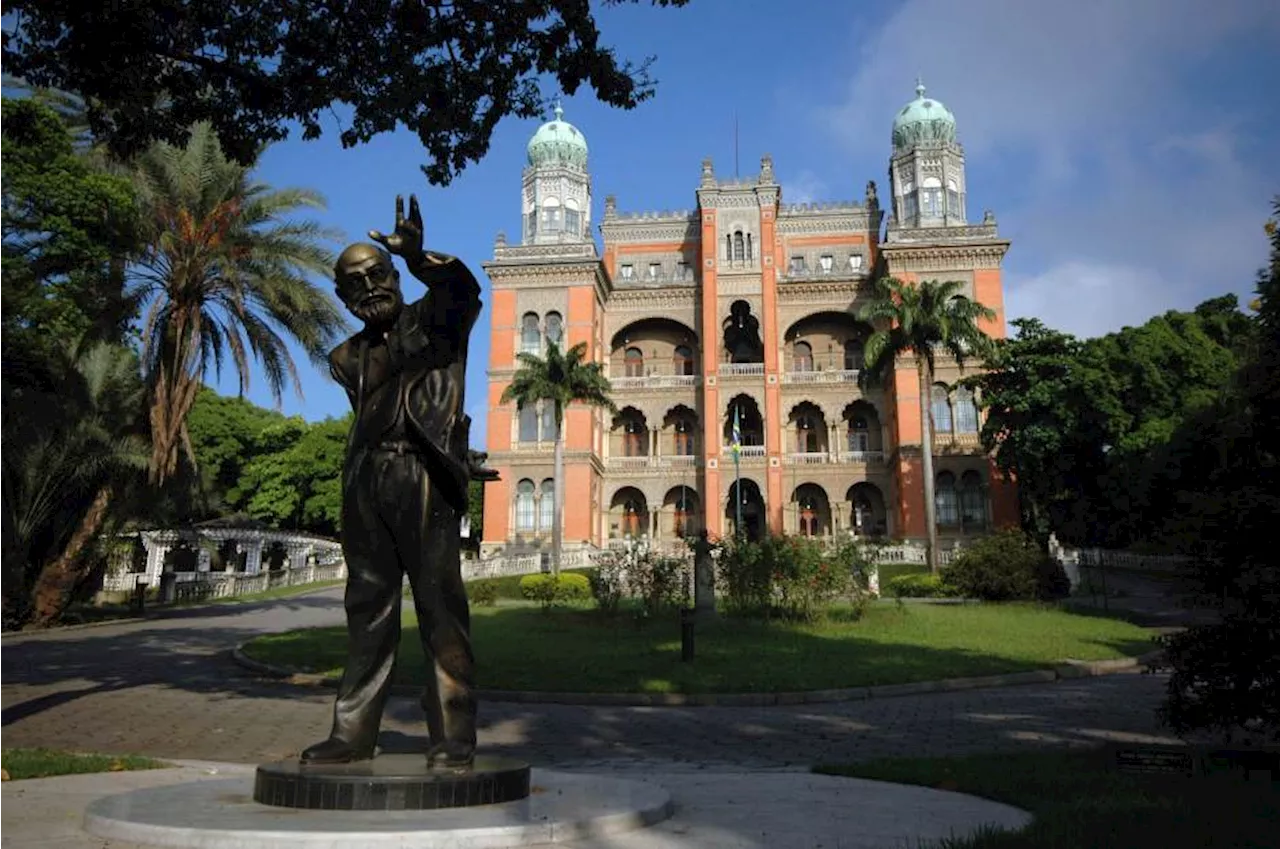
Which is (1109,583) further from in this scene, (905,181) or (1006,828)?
(1006,828)

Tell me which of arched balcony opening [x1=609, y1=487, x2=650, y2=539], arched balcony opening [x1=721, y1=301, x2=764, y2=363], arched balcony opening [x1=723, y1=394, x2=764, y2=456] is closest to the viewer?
arched balcony opening [x1=723, y1=394, x2=764, y2=456]

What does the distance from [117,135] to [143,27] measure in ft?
5.84

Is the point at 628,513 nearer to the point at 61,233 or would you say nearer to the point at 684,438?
the point at 684,438

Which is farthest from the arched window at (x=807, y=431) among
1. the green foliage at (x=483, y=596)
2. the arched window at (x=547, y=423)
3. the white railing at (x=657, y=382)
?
the green foliage at (x=483, y=596)

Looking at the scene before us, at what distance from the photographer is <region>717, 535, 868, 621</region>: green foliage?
18.8m

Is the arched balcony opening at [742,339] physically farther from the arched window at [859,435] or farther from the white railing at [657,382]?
the arched window at [859,435]

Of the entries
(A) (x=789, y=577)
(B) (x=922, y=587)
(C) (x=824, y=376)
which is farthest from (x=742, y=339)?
(A) (x=789, y=577)

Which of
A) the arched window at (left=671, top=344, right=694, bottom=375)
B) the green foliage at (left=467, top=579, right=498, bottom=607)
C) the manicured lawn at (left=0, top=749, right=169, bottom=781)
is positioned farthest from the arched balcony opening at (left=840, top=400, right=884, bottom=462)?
the manicured lawn at (left=0, top=749, right=169, bottom=781)

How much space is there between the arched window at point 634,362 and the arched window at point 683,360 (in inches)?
65.6

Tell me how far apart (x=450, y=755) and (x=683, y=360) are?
43.2 m

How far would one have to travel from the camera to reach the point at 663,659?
14234 mm

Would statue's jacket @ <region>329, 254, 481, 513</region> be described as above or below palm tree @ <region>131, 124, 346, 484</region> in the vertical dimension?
below

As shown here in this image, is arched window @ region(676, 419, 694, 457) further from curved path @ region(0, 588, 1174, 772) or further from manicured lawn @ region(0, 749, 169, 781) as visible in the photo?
manicured lawn @ region(0, 749, 169, 781)

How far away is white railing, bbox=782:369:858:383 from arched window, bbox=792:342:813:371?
178 cm
